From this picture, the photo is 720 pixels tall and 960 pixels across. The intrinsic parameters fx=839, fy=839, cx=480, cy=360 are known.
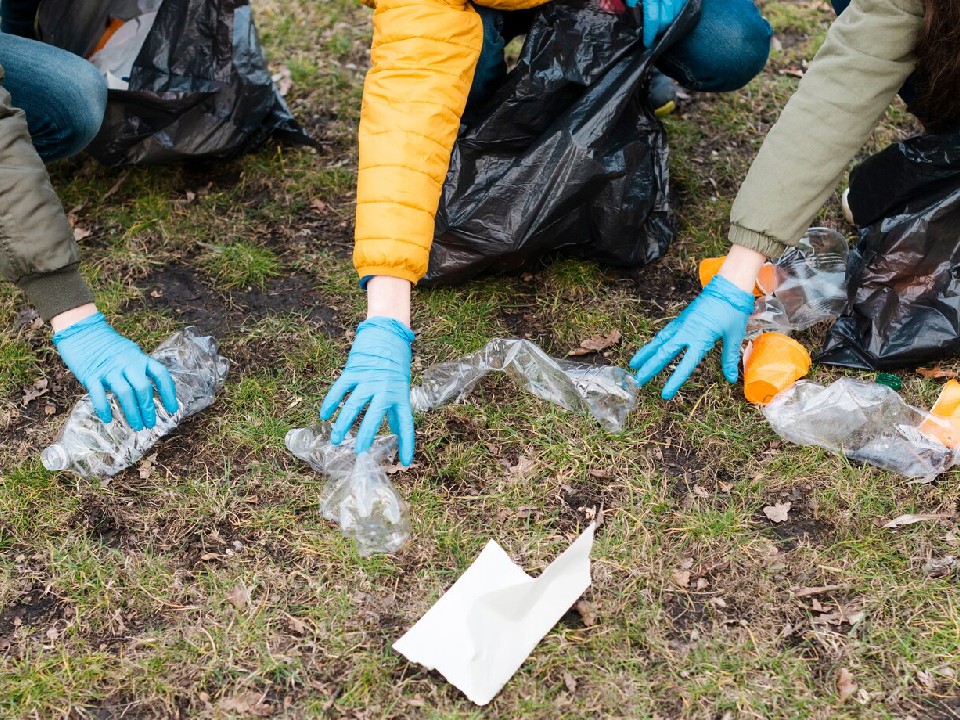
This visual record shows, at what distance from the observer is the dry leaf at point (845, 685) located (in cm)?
172

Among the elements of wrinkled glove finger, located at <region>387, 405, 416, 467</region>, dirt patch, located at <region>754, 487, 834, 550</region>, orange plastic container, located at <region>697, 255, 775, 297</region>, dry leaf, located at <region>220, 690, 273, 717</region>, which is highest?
wrinkled glove finger, located at <region>387, 405, 416, 467</region>

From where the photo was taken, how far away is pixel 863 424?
2.16 m

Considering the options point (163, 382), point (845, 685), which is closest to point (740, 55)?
point (845, 685)

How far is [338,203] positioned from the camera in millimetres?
2967

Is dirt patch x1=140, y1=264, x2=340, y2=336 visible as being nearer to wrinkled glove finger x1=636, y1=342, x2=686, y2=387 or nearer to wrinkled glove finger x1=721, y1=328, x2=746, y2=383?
wrinkled glove finger x1=636, y1=342, x2=686, y2=387

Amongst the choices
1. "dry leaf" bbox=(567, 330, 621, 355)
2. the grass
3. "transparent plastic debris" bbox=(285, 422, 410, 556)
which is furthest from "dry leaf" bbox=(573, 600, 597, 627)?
"dry leaf" bbox=(567, 330, 621, 355)

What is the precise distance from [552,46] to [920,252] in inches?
45.3

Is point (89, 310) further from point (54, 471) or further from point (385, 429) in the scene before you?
point (385, 429)

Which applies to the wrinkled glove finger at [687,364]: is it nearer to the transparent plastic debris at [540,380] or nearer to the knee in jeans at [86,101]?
the transparent plastic debris at [540,380]

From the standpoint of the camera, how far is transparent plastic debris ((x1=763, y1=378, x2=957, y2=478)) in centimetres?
209

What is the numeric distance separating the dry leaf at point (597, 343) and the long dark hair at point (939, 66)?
986 millimetres

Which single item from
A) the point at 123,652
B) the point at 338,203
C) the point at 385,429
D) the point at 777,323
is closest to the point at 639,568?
the point at 385,429

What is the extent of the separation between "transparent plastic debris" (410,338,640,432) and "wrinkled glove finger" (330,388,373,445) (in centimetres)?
42

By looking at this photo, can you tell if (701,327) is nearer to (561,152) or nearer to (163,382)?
(561,152)
